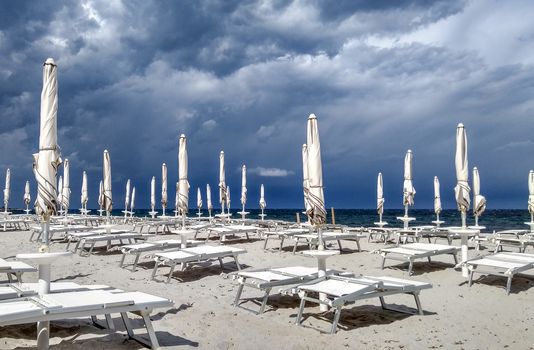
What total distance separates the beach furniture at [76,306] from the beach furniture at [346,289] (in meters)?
1.92

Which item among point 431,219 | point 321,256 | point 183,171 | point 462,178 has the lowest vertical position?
point 431,219

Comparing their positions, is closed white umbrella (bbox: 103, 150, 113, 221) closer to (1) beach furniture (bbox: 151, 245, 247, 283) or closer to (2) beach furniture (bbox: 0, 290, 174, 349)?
(1) beach furniture (bbox: 151, 245, 247, 283)

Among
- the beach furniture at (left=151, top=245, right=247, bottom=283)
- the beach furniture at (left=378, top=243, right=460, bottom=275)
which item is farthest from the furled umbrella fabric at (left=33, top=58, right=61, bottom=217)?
the beach furniture at (left=378, top=243, right=460, bottom=275)

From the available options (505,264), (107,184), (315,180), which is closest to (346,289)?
(315,180)

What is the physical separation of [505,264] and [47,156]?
7453mm

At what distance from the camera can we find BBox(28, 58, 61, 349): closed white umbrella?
454 cm

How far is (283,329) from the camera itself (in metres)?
5.63

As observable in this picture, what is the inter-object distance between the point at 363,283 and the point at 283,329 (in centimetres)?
127

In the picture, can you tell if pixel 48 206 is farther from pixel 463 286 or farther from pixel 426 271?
pixel 426 271

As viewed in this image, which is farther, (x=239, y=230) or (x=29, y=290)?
(x=239, y=230)

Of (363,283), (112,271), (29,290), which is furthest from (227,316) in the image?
(112,271)

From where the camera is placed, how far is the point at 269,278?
6.64 meters

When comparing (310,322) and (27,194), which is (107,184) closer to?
(310,322)

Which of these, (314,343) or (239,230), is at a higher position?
(239,230)
